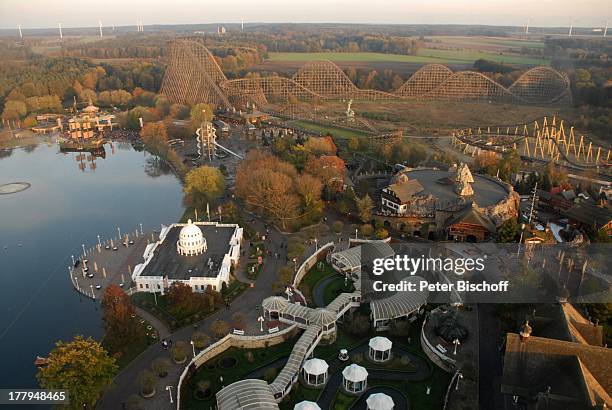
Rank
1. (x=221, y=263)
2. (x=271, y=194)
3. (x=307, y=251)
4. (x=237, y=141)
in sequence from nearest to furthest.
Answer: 1. (x=221, y=263)
2. (x=307, y=251)
3. (x=271, y=194)
4. (x=237, y=141)

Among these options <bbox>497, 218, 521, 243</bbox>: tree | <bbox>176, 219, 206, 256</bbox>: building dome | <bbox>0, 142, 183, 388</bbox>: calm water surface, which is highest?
<bbox>497, 218, 521, 243</bbox>: tree

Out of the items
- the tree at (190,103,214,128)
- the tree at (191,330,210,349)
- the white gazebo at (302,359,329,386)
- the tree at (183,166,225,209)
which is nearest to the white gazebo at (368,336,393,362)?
the white gazebo at (302,359,329,386)

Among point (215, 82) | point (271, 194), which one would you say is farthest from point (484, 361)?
point (215, 82)

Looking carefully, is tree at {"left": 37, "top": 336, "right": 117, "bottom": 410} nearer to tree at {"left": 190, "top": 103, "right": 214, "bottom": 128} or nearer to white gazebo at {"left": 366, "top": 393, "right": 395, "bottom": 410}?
white gazebo at {"left": 366, "top": 393, "right": 395, "bottom": 410}

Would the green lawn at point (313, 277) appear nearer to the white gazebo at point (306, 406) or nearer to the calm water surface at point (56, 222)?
the white gazebo at point (306, 406)

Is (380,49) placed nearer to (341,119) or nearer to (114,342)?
(341,119)
